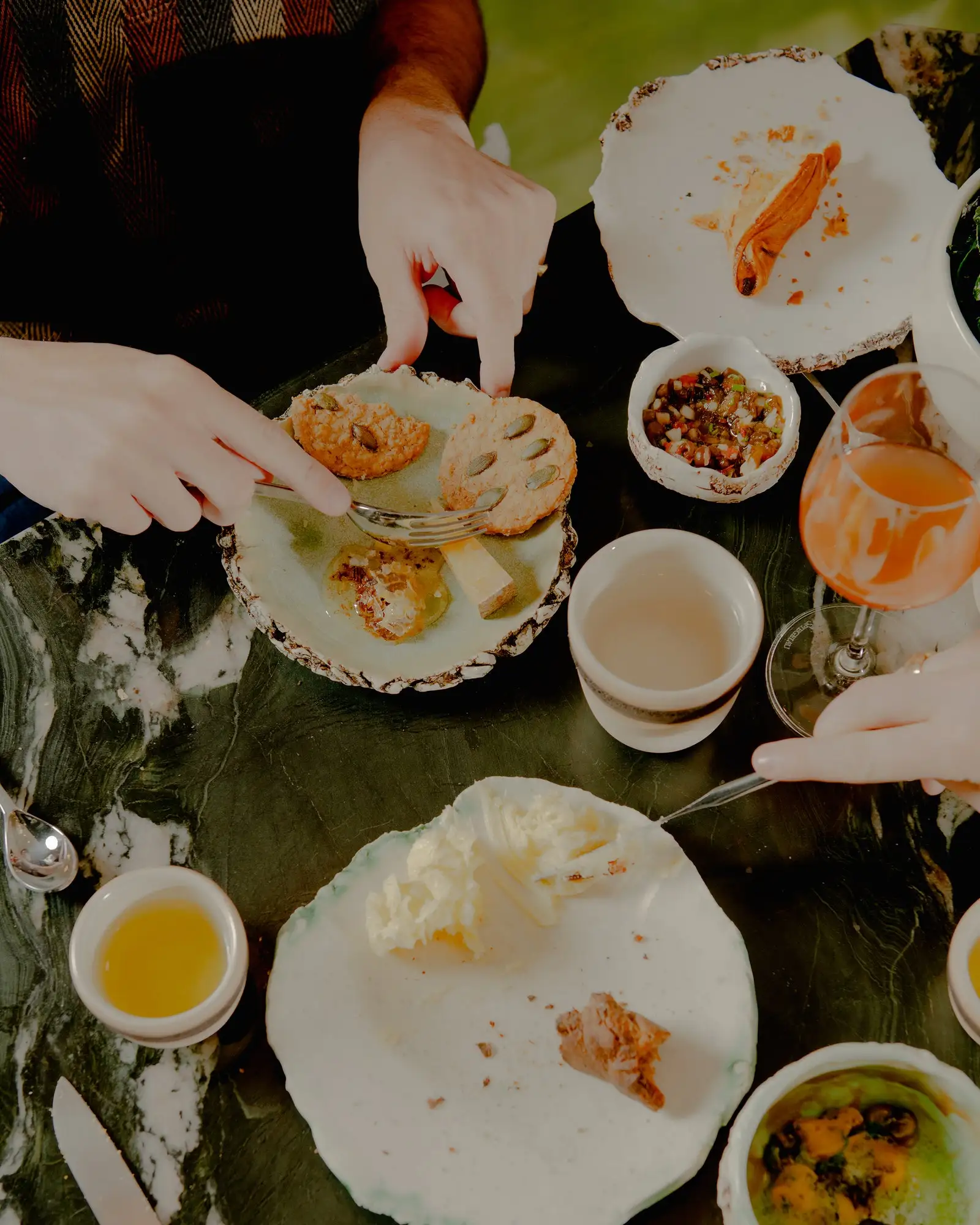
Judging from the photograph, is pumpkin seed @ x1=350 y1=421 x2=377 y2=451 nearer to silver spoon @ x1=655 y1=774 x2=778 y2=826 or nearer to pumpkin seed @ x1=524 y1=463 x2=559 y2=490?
pumpkin seed @ x1=524 y1=463 x2=559 y2=490

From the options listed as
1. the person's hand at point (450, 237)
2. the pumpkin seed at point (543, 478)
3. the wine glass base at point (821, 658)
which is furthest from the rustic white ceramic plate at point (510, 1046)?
the person's hand at point (450, 237)

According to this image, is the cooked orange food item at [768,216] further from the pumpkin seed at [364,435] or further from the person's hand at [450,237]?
the pumpkin seed at [364,435]

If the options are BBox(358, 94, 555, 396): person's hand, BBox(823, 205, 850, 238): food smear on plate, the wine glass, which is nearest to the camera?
the wine glass

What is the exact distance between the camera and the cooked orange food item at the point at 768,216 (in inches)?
54.8

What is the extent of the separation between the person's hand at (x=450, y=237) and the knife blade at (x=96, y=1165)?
968 millimetres

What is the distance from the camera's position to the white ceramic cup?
1023 millimetres

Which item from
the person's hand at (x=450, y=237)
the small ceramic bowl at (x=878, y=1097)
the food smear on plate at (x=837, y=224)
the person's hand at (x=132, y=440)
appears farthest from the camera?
the food smear on plate at (x=837, y=224)

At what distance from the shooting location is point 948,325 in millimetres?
1084

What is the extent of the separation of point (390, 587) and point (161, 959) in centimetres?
49

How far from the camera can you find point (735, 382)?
4.29ft

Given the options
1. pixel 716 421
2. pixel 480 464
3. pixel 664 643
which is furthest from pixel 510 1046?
pixel 716 421

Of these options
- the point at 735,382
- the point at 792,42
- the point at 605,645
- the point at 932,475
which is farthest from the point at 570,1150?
the point at 792,42

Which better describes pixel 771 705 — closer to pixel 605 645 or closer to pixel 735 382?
pixel 605 645

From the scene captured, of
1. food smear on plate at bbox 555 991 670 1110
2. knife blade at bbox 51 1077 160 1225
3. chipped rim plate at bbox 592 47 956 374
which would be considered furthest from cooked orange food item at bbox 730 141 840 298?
knife blade at bbox 51 1077 160 1225
